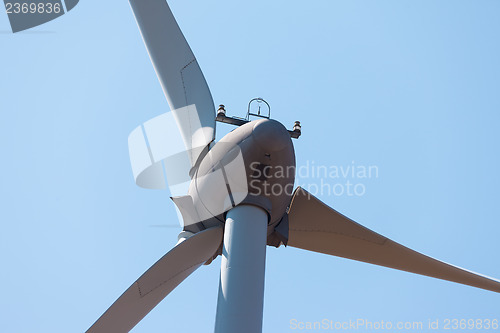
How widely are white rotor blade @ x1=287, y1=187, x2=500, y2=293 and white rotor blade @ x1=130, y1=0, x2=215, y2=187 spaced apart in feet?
8.14

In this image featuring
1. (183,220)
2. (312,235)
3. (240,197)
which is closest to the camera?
(240,197)

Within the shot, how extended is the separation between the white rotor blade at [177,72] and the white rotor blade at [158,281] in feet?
5.19

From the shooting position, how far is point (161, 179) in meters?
12.7

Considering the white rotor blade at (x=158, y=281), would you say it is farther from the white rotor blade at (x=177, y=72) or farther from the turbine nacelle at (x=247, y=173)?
the white rotor blade at (x=177, y=72)

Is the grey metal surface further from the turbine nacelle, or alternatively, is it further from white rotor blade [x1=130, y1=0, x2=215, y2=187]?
white rotor blade [x1=130, y1=0, x2=215, y2=187]

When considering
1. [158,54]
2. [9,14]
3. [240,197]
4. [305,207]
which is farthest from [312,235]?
[9,14]

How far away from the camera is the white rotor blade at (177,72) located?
1269 cm

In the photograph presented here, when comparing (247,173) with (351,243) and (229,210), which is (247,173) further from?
(351,243)

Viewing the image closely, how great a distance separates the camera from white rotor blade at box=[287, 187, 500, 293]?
12.7 m

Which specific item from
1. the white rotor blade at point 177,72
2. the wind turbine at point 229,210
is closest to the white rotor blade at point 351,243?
the wind turbine at point 229,210

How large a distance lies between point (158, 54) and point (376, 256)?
6383 millimetres

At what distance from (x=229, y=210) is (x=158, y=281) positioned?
1804mm

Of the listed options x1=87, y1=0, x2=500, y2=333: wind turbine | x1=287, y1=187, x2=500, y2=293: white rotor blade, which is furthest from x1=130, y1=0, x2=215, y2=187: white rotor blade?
x1=287, y1=187, x2=500, y2=293: white rotor blade

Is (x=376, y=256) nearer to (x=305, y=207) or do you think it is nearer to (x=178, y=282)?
(x=305, y=207)
